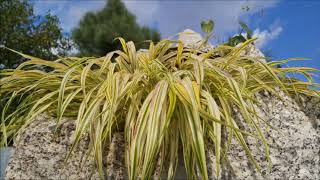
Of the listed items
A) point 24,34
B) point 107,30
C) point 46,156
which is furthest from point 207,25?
point 107,30

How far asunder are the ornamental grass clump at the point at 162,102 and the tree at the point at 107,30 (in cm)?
1015

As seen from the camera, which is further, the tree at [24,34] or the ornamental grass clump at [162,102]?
the tree at [24,34]

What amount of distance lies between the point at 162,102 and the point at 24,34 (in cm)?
865

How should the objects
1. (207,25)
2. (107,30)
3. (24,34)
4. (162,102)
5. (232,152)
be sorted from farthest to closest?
(107,30) < (24,34) < (207,25) < (232,152) < (162,102)

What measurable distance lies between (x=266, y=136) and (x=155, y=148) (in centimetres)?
56

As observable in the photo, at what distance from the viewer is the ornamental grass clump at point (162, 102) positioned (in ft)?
4.76

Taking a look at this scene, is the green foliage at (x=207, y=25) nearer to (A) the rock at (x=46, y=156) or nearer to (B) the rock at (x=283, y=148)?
(B) the rock at (x=283, y=148)

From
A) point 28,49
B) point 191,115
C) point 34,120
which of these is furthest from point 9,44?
point 191,115

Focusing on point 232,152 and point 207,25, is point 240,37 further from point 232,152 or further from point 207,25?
point 232,152

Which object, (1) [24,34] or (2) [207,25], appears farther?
(1) [24,34]

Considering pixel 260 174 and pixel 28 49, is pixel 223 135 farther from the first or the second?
pixel 28 49

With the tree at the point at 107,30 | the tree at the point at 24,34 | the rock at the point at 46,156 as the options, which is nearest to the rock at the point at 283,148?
the rock at the point at 46,156

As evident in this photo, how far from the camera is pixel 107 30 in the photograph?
509 inches

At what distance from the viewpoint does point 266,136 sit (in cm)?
176
